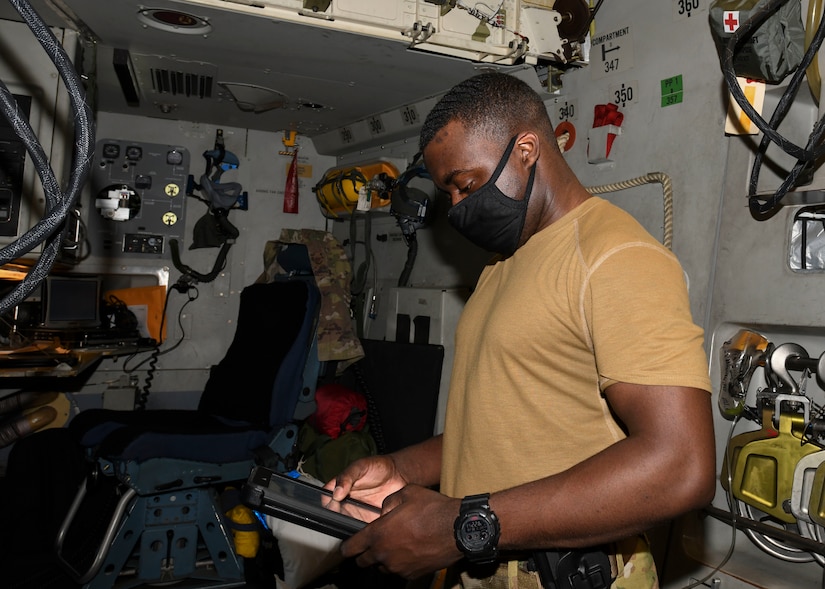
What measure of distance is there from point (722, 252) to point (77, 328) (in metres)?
3.61

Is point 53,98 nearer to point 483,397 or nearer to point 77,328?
point 77,328

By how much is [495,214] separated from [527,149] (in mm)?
150

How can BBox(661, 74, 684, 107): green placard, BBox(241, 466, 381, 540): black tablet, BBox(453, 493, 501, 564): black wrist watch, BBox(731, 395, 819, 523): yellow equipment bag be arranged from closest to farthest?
BBox(453, 493, 501, 564): black wrist watch → BBox(241, 466, 381, 540): black tablet → BBox(731, 395, 819, 523): yellow equipment bag → BBox(661, 74, 684, 107): green placard

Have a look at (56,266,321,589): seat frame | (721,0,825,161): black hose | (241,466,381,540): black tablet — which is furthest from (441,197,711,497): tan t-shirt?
(56,266,321,589): seat frame

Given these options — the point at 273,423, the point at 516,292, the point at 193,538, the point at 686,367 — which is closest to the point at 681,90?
the point at 516,292

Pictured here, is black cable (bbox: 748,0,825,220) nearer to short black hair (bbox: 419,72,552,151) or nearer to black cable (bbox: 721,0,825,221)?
black cable (bbox: 721,0,825,221)

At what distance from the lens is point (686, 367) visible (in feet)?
3.25

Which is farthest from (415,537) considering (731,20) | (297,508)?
(731,20)

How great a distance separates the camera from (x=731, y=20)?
1731 mm

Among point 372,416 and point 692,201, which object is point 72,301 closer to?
point 372,416

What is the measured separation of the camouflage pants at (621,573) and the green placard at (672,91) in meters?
1.47

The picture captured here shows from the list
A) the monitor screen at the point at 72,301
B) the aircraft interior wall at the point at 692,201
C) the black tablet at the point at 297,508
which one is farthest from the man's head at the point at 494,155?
the monitor screen at the point at 72,301

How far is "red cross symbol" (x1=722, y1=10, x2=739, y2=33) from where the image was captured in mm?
1729

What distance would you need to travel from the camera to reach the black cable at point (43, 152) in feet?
3.15
